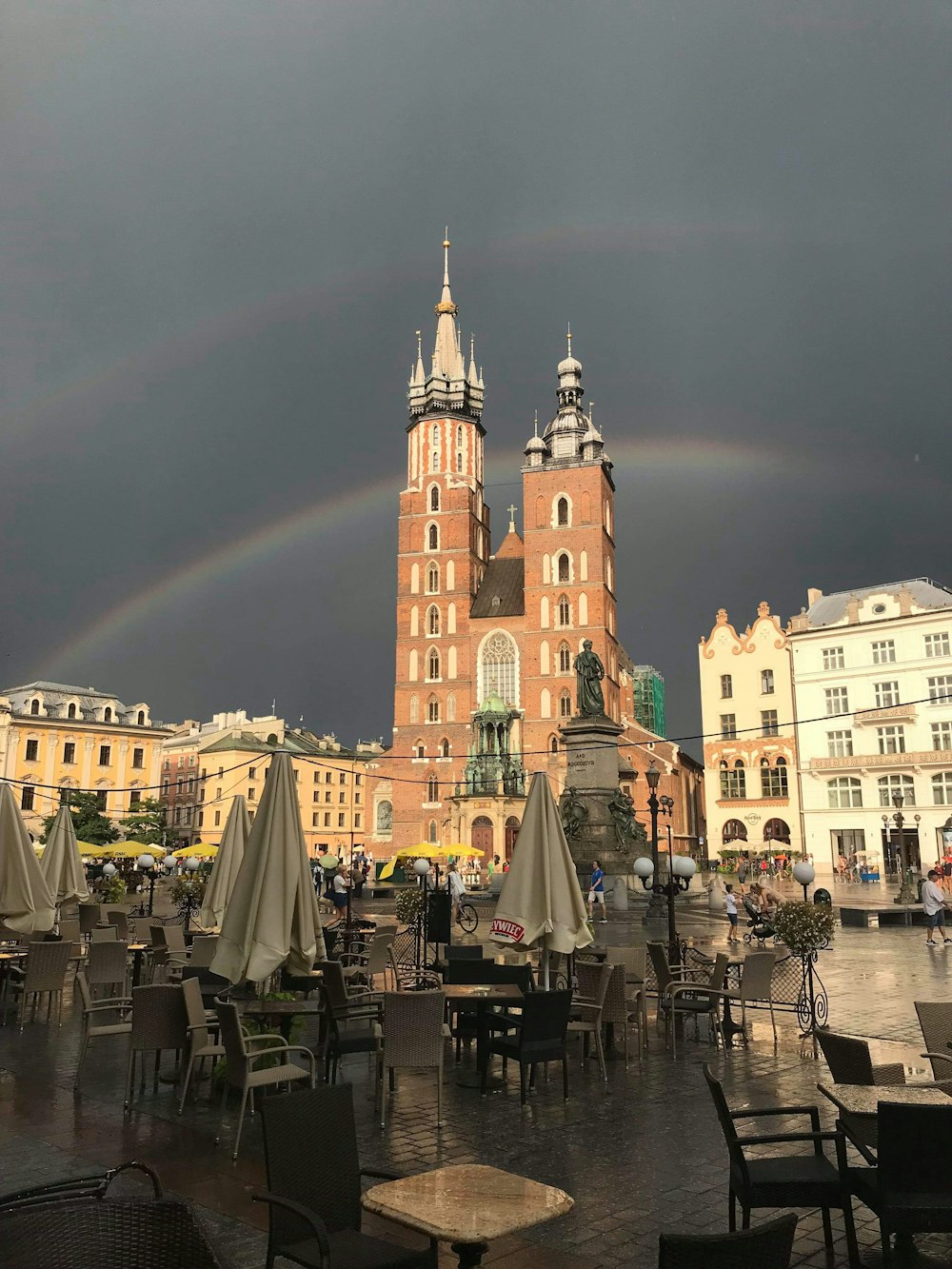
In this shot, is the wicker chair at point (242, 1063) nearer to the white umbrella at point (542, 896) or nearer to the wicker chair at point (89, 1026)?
the wicker chair at point (89, 1026)

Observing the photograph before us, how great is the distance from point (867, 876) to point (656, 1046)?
35.0m

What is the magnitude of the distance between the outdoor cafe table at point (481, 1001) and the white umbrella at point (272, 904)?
1339 millimetres

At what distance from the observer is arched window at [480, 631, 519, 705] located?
62906mm

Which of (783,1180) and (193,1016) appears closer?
(783,1180)

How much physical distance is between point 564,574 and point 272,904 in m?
55.5

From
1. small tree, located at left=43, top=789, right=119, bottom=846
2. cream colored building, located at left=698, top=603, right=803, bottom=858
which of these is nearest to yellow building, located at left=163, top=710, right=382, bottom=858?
small tree, located at left=43, top=789, right=119, bottom=846

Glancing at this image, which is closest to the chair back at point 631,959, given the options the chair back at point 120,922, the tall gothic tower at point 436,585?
Result: the chair back at point 120,922

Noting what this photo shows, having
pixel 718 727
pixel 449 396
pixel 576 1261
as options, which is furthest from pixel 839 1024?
pixel 449 396

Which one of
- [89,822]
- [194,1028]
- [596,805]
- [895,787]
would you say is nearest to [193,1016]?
[194,1028]

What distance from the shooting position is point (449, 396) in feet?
234

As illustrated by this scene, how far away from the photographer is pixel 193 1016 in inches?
311

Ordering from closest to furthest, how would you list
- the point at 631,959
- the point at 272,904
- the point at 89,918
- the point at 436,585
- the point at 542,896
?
the point at 272,904
the point at 542,896
the point at 631,959
the point at 89,918
the point at 436,585

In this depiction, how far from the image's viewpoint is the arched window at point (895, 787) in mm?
45650

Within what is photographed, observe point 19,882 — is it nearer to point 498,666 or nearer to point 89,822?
point 89,822
